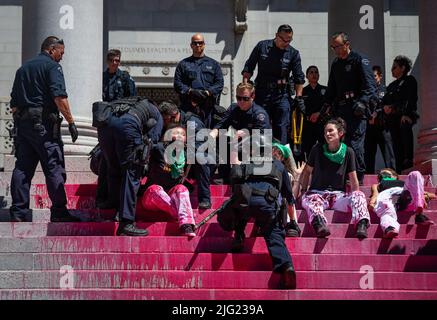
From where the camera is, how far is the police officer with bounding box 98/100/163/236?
12.4m

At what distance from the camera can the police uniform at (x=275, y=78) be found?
49.9 ft

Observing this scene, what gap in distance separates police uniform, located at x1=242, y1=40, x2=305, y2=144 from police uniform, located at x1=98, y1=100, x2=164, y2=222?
8.12ft

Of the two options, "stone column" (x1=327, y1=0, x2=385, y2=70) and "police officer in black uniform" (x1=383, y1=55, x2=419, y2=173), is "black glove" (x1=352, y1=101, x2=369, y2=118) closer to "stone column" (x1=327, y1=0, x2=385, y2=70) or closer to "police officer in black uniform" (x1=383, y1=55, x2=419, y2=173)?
"police officer in black uniform" (x1=383, y1=55, x2=419, y2=173)

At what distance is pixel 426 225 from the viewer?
505 inches

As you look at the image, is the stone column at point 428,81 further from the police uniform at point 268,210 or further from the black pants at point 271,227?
the black pants at point 271,227

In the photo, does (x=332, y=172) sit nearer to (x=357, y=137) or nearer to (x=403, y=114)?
(x=357, y=137)

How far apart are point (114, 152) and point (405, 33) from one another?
10.1 meters

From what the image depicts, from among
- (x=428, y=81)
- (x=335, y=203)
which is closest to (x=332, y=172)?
(x=335, y=203)

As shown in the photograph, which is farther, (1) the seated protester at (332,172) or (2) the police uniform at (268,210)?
(1) the seated protester at (332,172)

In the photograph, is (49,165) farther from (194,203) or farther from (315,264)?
(315,264)

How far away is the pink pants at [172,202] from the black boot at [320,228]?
4.59 ft

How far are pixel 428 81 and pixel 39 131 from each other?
681cm

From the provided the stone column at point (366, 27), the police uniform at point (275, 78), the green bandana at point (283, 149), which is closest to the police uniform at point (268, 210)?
the green bandana at point (283, 149)
